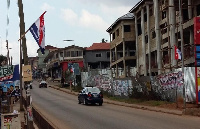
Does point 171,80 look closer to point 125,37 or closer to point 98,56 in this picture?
point 125,37

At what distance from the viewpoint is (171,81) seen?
28359 millimetres

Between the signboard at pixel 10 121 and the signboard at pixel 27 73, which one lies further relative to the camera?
the signboard at pixel 27 73

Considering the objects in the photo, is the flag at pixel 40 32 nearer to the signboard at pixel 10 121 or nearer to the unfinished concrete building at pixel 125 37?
the signboard at pixel 10 121

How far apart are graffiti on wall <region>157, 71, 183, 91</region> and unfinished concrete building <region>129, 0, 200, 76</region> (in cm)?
272

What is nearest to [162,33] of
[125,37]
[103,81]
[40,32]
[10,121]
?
[125,37]

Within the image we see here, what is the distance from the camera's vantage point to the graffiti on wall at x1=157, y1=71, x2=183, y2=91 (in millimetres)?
26953

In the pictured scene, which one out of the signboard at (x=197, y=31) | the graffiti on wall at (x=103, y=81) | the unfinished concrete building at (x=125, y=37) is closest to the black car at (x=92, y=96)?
the signboard at (x=197, y=31)

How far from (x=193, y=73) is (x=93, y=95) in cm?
1016

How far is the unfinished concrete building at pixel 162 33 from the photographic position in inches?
1390

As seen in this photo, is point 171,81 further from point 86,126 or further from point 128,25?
point 128,25

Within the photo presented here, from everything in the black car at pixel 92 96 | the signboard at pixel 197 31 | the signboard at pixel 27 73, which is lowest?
the black car at pixel 92 96

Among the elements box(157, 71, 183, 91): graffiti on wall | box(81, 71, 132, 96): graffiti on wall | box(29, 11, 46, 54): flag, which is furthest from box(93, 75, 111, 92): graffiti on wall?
box(29, 11, 46, 54): flag

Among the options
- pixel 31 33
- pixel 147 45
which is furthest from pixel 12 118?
pixel 147 45

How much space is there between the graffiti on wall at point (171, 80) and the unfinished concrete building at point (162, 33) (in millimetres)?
2721
